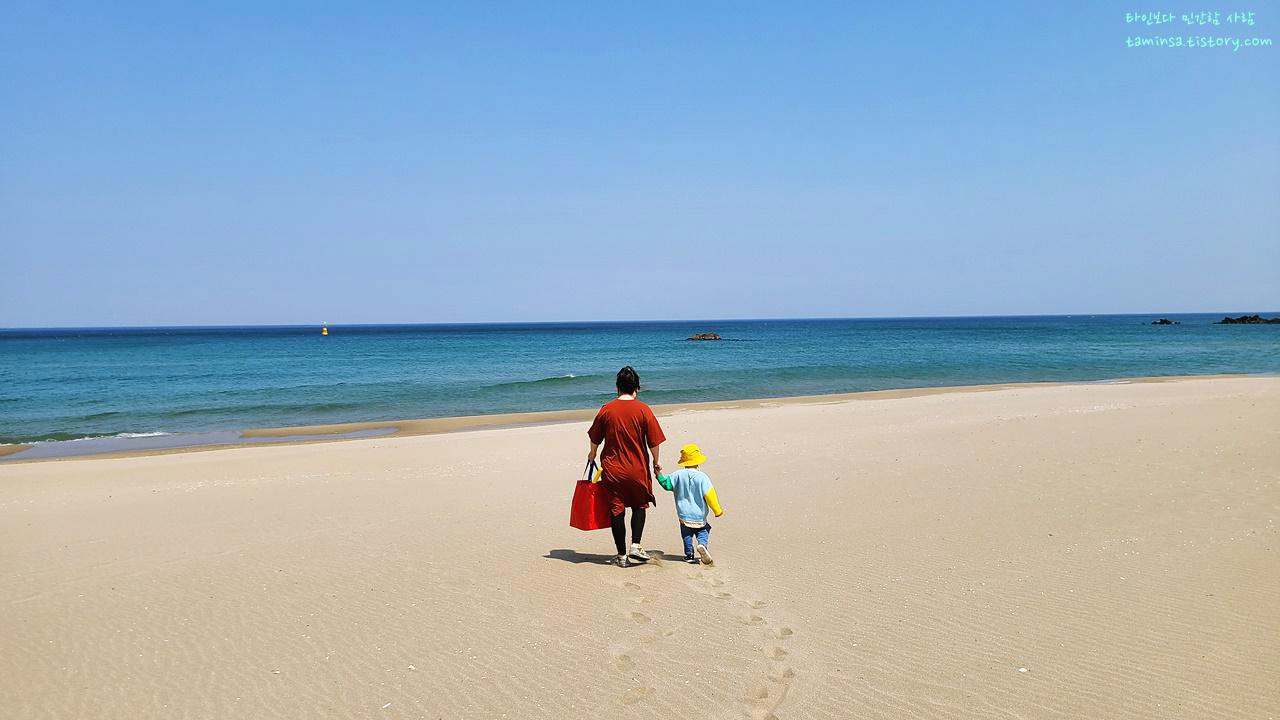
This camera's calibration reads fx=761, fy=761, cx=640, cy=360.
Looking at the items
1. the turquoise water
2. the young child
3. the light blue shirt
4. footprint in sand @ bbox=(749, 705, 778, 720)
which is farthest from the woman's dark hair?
the turquoise water

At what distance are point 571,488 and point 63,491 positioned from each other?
24.2ft

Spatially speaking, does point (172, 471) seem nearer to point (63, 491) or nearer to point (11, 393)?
point (63, 491)

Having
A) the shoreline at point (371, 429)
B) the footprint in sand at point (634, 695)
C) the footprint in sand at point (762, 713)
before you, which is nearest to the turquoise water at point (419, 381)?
the shoreline at point (371, 429)

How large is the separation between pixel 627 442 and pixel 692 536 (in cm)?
106

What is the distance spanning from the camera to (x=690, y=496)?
658cm

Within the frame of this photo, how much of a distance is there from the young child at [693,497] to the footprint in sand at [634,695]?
2288mm

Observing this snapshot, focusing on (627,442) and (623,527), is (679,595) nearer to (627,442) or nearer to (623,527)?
(623,527)

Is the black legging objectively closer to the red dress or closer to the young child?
the red dress

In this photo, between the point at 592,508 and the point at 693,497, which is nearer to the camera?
the point at 693,497

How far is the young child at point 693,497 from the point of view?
256 inches

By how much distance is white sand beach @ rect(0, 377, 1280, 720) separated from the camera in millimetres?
4262

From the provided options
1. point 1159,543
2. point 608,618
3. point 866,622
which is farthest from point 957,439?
point 608,618

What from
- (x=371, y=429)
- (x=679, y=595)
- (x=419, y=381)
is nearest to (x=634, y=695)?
(x=679, y=595)

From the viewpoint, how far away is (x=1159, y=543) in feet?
22.2
